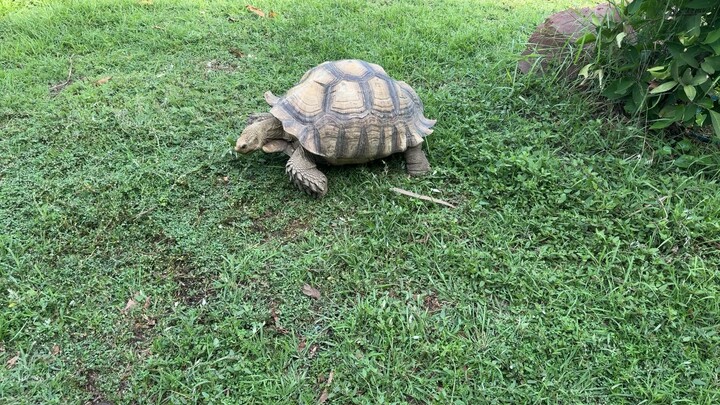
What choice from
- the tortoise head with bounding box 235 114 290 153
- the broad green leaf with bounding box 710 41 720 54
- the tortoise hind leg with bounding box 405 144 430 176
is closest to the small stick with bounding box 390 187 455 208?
the tortoise hind leg with bounding box 405 144 430 176

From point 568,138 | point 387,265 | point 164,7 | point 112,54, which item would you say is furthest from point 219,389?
point 164,7

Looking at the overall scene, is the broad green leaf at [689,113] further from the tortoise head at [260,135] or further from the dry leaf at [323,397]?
the dry leaf at [323,397]

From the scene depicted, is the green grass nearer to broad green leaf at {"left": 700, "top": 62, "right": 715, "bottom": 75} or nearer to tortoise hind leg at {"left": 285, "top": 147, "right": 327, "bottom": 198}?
tortoise hind leg at {"left": 285, "top": 147, "right": 327, "bottom": 198}

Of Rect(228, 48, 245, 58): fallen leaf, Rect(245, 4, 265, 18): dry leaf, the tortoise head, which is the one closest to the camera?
the tortoise head

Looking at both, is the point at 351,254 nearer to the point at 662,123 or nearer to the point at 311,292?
the point at 311,292

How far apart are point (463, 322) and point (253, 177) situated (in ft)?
6.05

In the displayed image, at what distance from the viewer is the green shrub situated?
3182mm

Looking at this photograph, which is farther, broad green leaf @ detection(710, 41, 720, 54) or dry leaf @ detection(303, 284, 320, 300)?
broad green leaf @ detection(710, 41, 720, 54)

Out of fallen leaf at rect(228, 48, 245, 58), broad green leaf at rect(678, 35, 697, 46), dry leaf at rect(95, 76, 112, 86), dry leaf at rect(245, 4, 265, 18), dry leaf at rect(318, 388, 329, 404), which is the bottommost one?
dry leaf at rect(318, 388, 329, 404)

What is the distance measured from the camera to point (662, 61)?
345cm

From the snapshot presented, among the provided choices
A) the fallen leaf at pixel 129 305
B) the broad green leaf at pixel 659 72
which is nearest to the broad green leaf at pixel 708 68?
the broad green leaf at pixel 659 72

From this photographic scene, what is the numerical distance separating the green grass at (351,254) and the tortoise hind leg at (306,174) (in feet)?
0.40

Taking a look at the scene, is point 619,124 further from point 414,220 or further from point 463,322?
point 463,322

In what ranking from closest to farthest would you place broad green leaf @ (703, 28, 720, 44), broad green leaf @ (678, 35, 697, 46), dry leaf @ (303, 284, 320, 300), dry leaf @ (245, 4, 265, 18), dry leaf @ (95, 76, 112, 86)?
dry leaf @ (303, 284, 320, 300)
broad green leaf @ (703, 28, 720, 44)
broad green leaf @ (678, 35, 697, 46)
dry leaf @ (95, 76, 112, 86)
dry leaf @ (245, 4, 265, 18)
